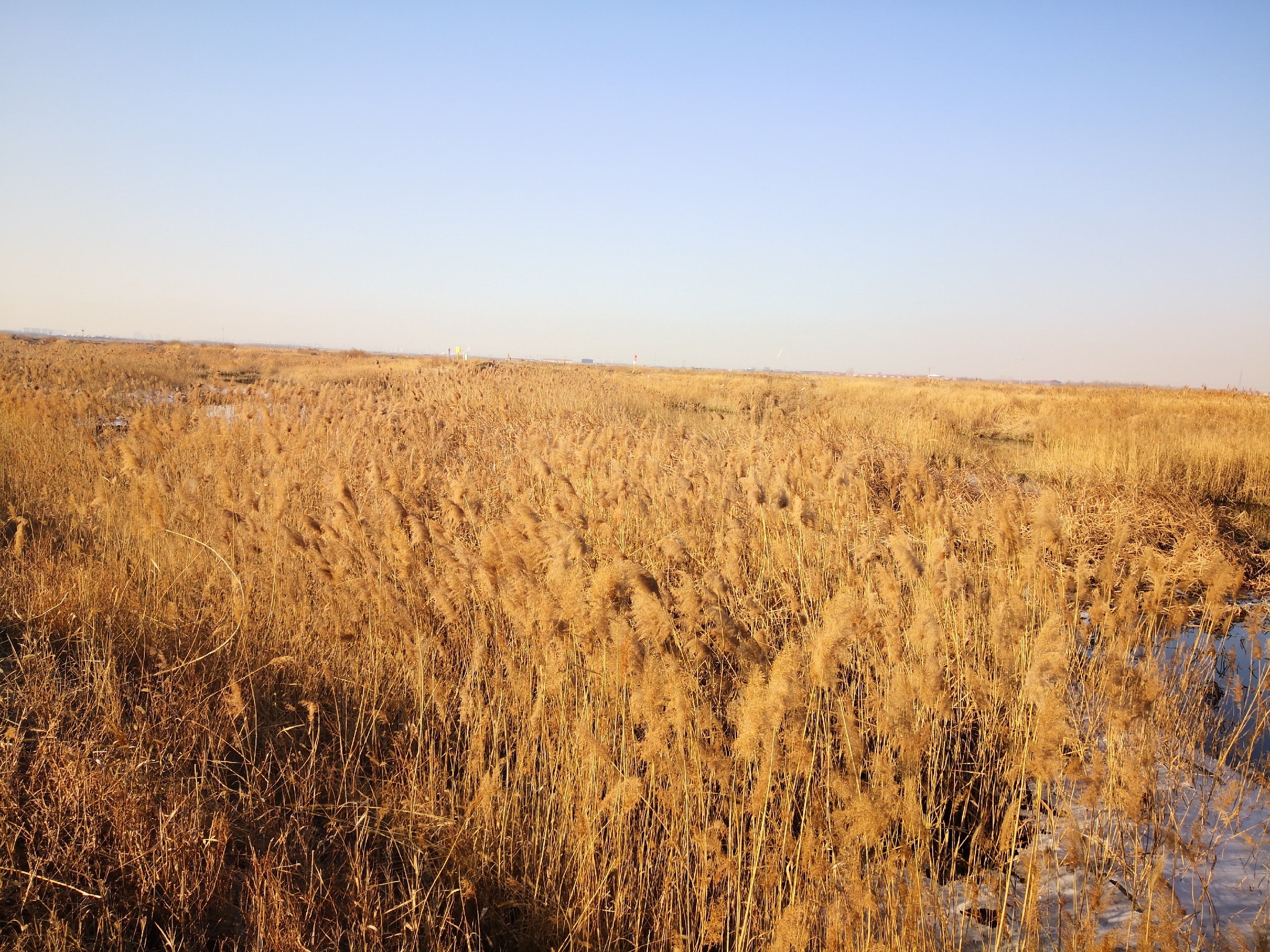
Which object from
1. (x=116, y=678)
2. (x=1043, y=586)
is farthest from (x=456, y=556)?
(x=1043, y=586)

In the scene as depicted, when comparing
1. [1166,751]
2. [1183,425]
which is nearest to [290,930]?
[1166,751]

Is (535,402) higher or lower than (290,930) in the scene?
higher

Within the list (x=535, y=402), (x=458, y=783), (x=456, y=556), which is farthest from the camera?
(x=535, y=402)

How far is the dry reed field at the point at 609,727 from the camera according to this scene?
1929 millimetres

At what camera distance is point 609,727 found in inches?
107

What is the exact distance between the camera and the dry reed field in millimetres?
1929

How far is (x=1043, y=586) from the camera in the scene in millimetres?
4172

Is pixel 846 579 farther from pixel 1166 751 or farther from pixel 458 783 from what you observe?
pixel 458 783

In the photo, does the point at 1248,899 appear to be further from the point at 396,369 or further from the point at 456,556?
the point at 396,369

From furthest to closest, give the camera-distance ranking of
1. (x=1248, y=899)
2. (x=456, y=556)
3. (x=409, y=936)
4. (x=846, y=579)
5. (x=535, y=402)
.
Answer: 1. (x=535, y=402)
2. (x=846, y=579)
3. (x=456, y=556)
4. (x=1248, y=899)
5. (x=409, y=936)

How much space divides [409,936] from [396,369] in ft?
85.2

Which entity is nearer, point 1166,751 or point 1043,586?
point 1166,751

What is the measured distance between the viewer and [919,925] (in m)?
1.82

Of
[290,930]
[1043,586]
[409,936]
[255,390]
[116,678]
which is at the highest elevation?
[255,390]
